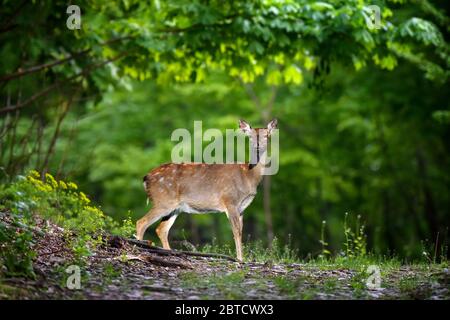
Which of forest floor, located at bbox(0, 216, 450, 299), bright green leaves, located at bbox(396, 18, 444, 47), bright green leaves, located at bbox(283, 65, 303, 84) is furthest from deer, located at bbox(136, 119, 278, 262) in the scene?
bright green leaves, located at bbox(283, 65, 303, 84)

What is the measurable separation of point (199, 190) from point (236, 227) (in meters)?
0.81

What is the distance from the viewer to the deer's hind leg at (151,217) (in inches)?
398

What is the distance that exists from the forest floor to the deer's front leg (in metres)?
0.42

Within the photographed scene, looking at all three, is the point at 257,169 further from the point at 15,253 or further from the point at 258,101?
the point at 258,101

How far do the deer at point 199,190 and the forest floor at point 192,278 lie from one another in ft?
4.39

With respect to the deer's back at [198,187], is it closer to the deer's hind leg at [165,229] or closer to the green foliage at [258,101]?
the deer's hind leg at [165,229]

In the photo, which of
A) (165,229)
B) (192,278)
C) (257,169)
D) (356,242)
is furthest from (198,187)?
(192,278)

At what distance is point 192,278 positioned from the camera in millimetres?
7578

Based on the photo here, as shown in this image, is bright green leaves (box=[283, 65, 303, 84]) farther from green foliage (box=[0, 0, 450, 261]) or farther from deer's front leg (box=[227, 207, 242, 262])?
deer's front leg (box=[227, 207, 242, 262])
